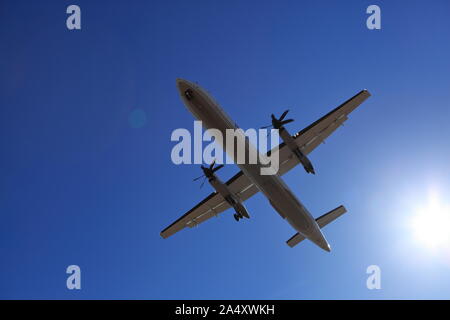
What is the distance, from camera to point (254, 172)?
27.7 meters

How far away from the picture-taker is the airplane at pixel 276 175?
2677 cm

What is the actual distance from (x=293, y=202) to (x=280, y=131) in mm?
4977

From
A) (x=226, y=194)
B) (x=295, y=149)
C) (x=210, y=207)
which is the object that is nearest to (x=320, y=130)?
(x=295, y=149)

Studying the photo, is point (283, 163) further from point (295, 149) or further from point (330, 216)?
point (330, 216)

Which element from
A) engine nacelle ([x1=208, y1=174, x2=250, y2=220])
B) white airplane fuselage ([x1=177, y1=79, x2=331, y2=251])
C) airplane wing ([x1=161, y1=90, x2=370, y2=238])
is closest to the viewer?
white airplane fuselage ([x1=177, y1=79, x2=331, y2=251])

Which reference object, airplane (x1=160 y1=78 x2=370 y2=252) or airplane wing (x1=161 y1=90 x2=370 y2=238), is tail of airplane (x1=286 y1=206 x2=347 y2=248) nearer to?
airplane (x1=160 y1=78 x2=370 y2=252)

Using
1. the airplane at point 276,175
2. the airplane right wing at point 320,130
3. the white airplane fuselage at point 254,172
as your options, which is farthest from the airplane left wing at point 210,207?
the white airplane fuselage at point 254,172

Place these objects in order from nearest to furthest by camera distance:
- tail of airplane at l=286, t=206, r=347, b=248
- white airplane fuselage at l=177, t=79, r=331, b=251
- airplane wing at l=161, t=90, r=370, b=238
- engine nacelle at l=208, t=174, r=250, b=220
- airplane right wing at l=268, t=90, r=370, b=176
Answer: white airplane fuselage at l=177, t=79, r=331, b=251
airplane right wing at l=268, t=90, r=370, b=176
airplane wing at l=161, t=90, r=370, b=238
engine nacelle at l=208, t=174, r=250, b=220
tail of airplane at l=286, t=206, r=347, b=248

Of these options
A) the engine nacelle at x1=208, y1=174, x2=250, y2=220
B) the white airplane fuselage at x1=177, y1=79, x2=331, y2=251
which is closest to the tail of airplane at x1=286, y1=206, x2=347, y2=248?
the white airplane fuselage at x1=177, y1=79, x2=331, y2=251

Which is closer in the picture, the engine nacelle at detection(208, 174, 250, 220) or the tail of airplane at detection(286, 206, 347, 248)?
the engine nacelle at detection(208, 174, 250, 220)

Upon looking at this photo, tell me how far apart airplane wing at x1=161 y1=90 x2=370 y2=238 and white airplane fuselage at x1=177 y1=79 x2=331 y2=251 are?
376 centimetres

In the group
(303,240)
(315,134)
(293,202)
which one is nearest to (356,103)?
(315,134)

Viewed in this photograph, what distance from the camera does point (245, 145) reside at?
1068 inches

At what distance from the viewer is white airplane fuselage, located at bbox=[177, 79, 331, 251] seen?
→ 26.6 metres
